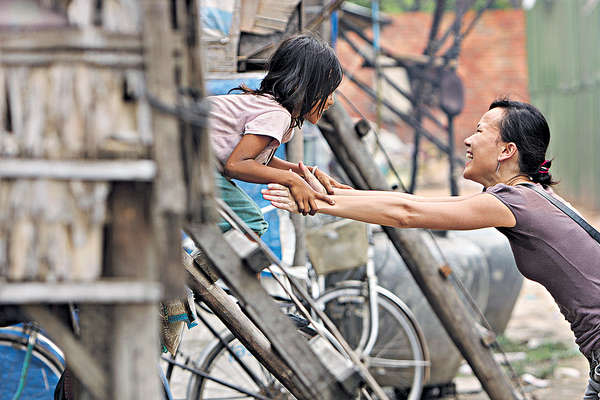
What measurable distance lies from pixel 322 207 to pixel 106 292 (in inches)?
49.3

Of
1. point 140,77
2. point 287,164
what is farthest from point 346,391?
point 287,164

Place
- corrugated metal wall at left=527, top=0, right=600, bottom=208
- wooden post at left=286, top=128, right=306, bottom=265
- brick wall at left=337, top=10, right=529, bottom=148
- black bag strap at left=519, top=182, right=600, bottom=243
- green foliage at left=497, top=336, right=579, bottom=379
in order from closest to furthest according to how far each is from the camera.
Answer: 1. black bag strap at left=519, top=182, right=600, bottom=243
2. wooden post at left=286, top=128, right=306, bottom=265
3. green foliage at left=497, top=336, right=579, bottom=379
4. corrugated metal wall at left=527, top=0, right=600, bottom=208
5. brick wall at left=337, top=10, right=529, bottom=148

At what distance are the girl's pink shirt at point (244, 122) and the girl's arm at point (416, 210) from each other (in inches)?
8.7

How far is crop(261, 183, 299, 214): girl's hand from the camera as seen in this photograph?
8.41 ft

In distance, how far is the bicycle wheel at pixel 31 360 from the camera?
3.58 meters

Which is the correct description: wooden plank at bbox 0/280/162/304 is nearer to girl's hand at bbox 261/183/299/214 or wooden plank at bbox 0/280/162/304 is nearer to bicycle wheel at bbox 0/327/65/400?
girl's hand at bbox 261/183/299/214

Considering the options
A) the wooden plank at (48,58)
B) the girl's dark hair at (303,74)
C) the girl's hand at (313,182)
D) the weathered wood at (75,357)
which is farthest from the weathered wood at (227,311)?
the wooden plank at (48,58)

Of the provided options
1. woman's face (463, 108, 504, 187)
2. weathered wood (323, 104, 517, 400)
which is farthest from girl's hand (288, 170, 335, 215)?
weathered wood (323, 104, 517, 400)

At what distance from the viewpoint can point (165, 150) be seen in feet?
4.89

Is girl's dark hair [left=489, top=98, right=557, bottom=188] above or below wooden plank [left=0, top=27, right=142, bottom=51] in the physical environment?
below

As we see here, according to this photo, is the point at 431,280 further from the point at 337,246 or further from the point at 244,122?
the point at 244,122

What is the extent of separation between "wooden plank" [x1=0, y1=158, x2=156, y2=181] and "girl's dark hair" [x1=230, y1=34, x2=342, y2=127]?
1.40 meters

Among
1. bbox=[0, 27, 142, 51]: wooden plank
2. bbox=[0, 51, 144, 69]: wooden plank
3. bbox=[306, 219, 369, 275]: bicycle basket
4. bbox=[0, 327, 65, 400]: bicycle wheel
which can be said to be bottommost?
bbox=[0, 327, 65, 400]: bicycle wheel

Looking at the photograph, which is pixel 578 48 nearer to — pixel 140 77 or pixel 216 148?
pixel 216 148
